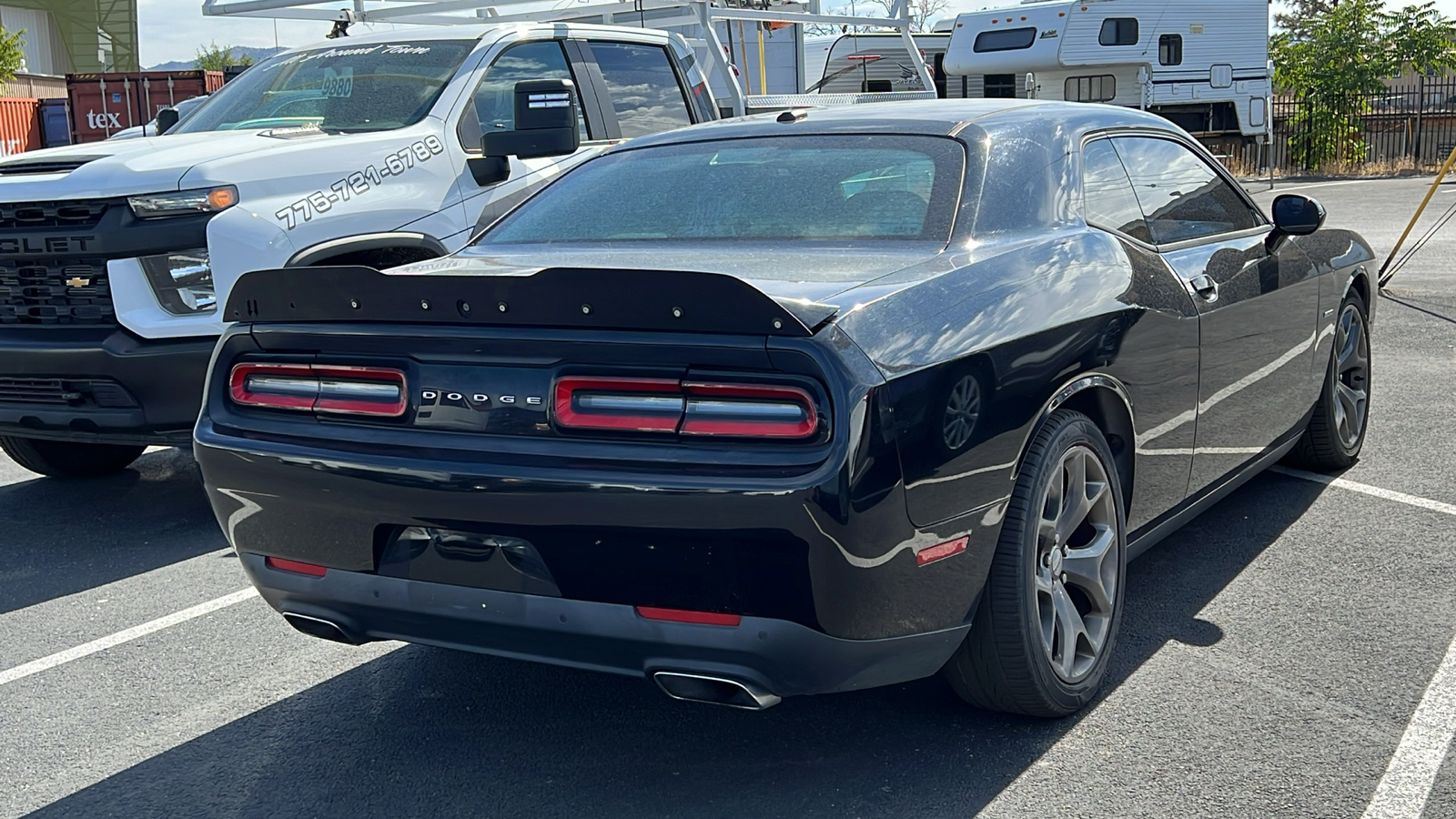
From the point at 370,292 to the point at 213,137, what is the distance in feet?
10.9

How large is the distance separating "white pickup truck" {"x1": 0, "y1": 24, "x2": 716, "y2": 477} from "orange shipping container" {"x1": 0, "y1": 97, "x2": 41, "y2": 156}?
28298mm

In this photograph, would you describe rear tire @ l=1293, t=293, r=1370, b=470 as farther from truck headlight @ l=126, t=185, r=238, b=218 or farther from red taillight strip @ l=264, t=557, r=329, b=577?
truck headlight @ l=126, t=185, r=238, b=218

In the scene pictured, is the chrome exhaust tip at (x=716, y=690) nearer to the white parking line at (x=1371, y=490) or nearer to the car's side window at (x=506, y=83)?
the white parking line at (x=1371, y=490)

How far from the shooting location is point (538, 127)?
591 centimetres

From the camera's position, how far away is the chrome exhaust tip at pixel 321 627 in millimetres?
3236

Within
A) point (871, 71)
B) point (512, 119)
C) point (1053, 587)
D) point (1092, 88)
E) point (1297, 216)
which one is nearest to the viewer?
point (1053, 587)

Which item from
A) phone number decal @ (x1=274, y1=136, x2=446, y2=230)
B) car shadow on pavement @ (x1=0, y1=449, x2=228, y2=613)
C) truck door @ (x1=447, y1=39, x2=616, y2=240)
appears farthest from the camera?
truck door @ (x1=447, y1=39, x2=616, y2=240)

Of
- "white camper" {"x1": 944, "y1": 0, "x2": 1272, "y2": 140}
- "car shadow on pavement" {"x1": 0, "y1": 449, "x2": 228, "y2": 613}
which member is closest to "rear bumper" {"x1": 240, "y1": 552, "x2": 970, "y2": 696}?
"car shadow on pavement" {"x1": 0, "y1": 449, "x2": 228, "y2": 613}

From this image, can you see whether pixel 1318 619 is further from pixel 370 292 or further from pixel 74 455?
pixel 74 455

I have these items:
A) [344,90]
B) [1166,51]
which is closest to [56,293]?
[344,90]

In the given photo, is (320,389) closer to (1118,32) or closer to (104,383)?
(104,383)

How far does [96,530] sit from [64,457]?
97 cm

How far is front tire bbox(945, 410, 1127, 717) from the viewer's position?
10.4 ft

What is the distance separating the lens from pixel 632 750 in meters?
3.36
